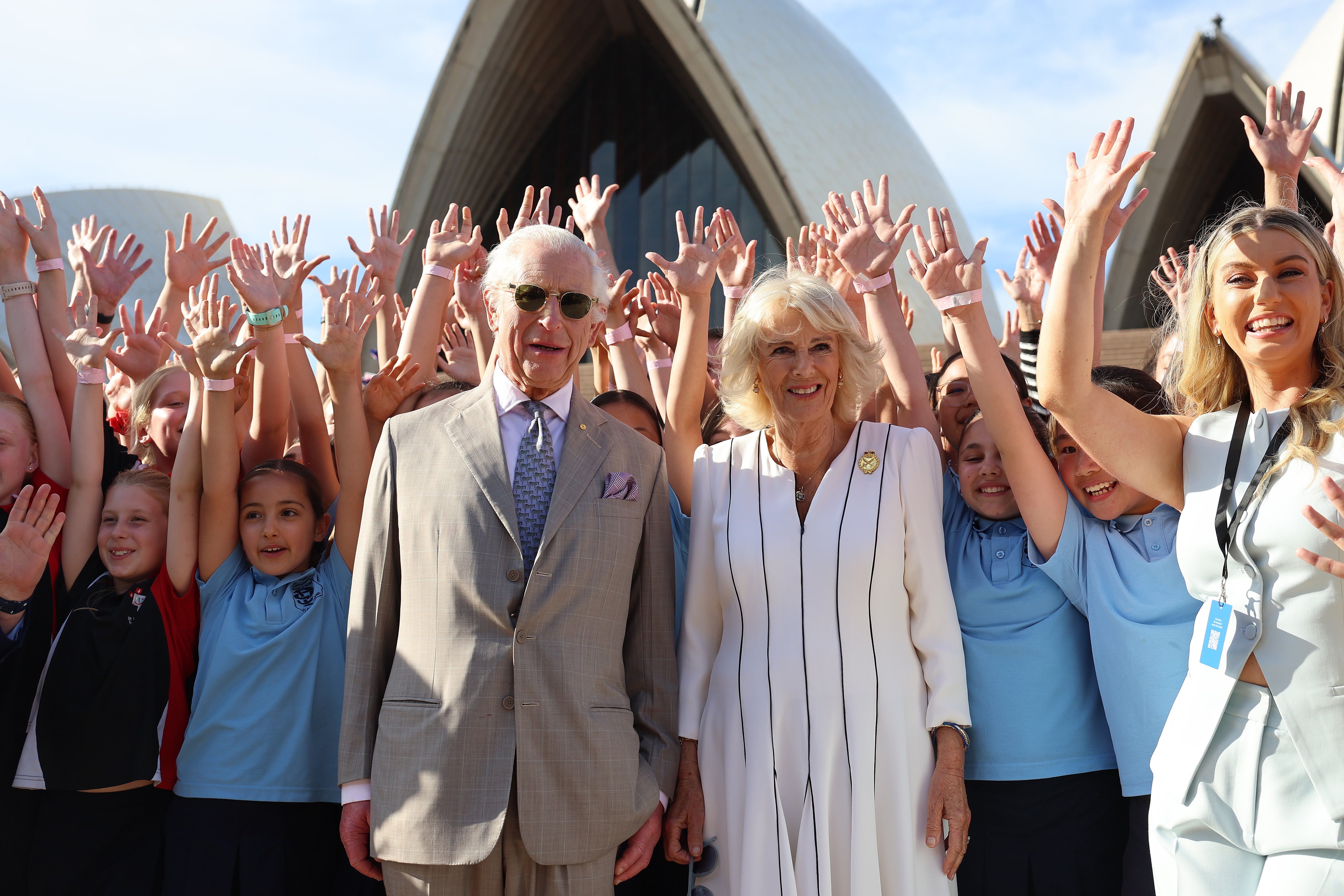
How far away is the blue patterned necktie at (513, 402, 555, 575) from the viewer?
2.06 metres

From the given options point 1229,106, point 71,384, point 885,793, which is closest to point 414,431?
point 885,793

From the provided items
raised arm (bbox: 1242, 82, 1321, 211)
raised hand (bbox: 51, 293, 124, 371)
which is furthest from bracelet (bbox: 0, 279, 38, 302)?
raised arm (bbox: 1242, 82, 1321, 211)

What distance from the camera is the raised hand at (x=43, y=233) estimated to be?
10.3 ft

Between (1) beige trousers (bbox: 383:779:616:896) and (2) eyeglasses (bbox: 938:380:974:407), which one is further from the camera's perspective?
(2) eyeglasses (bbox: 938:380:974:407)

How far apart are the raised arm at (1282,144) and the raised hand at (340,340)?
9.25 feet

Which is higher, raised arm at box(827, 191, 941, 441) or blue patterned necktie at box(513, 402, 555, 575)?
raised arm at box(827, 191, 941, 441)

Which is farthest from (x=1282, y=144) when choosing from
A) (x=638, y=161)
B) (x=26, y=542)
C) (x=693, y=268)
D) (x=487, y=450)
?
(x=638, y=161)

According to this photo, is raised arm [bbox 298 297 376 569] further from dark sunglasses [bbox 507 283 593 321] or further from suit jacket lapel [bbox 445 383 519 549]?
dark sunglasses [bbox 507 283 593 321]

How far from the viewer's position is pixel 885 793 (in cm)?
205

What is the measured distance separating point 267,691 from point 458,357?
208 centimetres

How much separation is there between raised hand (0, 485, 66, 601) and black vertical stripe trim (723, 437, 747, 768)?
1715 mm

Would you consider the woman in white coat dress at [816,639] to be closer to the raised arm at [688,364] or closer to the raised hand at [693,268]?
the raised arm at [688,364]

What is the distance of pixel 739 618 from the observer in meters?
2.21

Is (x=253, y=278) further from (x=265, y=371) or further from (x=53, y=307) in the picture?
(x=53, y=307)
